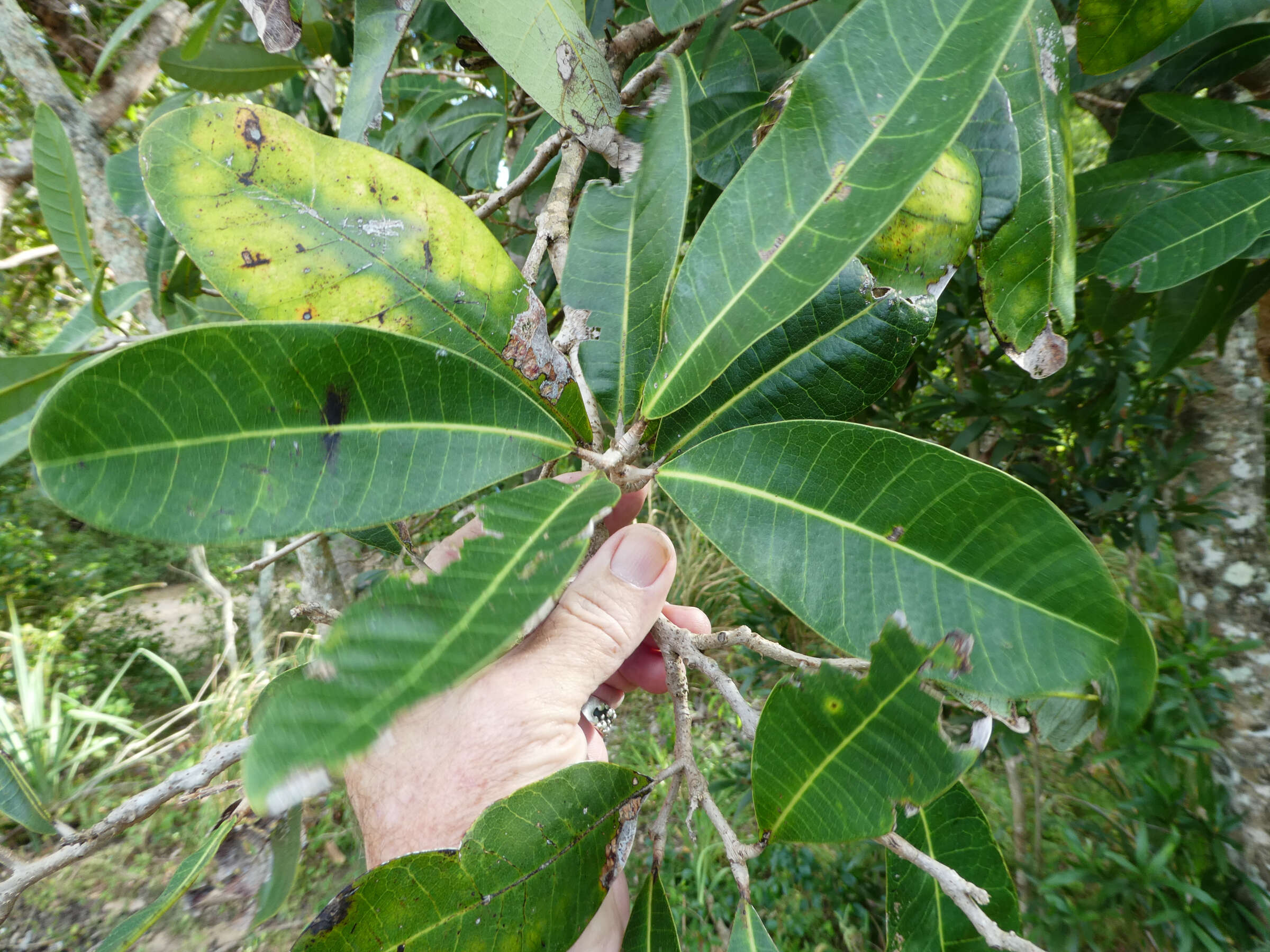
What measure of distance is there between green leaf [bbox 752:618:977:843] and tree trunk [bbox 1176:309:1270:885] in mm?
1838

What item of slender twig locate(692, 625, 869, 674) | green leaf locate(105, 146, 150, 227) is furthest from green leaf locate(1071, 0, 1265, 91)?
green leaf locate(105, 146, 150, 227)

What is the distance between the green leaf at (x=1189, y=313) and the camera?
3.08 feet

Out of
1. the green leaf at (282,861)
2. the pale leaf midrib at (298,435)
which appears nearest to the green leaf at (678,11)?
the pale leaf midrib at (298,435)

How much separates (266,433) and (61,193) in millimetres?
709

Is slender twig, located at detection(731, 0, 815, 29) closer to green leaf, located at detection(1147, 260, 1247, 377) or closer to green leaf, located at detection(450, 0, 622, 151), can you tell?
green leaf, located at detection(450, 0, 622, 151)

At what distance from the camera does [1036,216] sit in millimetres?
498

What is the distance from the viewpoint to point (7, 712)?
323 cm

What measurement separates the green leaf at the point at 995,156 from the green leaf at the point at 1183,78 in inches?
17.0

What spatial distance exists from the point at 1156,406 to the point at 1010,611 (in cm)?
200

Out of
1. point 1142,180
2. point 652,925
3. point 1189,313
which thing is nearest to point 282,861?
point 652,925

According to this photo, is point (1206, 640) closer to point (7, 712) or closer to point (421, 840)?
point (421, 840)

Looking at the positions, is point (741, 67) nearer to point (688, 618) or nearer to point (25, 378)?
point (688, 618)

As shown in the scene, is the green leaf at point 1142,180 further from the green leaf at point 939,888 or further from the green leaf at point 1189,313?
the green leaf at point 939,888

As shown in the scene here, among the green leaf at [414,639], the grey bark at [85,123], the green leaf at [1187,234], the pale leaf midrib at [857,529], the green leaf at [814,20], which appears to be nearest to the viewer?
the green leaf at [414,639]
